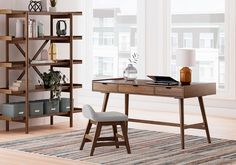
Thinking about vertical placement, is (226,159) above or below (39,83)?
below

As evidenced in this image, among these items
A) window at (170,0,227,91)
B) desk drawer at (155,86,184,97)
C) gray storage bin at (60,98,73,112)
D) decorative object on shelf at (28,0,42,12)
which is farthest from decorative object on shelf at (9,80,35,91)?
window at (170,0,227,91)

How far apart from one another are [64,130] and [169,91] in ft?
6.52

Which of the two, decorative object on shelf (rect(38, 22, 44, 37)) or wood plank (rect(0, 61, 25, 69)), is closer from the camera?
wood plank (rect(0, 61, 25, 69))

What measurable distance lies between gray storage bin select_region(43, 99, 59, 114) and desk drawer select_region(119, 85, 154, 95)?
1.50m

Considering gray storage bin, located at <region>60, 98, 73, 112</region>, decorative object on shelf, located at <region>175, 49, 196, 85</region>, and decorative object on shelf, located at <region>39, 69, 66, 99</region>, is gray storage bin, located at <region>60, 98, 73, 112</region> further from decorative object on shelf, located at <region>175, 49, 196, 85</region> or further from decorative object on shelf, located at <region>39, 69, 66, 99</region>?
decorative object on shelf, located at <region>175, 49, 196, 85</region>

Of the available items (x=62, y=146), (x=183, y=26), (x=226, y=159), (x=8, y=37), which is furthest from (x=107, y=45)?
(x=226, y=159)

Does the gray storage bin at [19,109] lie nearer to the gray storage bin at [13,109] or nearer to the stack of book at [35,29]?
the gray storage bin at [13,109]

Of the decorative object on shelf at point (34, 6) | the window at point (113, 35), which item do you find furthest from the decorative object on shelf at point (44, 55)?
the window at point (113, 35)

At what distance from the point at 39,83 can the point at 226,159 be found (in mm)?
3336

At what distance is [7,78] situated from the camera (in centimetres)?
841

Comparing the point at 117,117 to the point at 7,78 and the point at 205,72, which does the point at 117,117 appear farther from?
the point at 205,72

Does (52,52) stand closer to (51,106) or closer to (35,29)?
(35,29)

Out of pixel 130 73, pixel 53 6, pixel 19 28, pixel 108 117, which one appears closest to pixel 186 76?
pixel 130 73

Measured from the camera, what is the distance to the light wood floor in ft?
20.7
